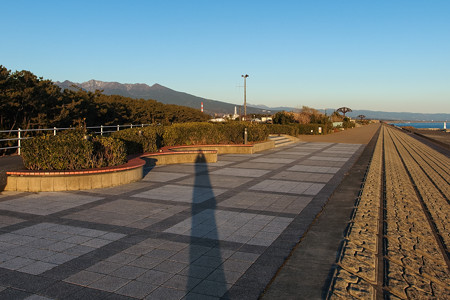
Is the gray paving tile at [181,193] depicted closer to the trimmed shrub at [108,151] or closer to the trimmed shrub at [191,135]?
the trimmed shrub at [108,151]

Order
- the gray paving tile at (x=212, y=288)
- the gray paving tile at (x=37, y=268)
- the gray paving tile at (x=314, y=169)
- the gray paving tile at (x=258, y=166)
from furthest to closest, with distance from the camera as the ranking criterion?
the gray paving tile at (x=258, y=166) < the gray paving tile at (x=314, y=169) < the gray paving tile at (x=37, y=268) < the gray paving tile at (x=212, y=288)

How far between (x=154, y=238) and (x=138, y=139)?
926 cm

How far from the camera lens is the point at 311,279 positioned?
13.8ft

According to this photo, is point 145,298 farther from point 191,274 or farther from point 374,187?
point 374,187

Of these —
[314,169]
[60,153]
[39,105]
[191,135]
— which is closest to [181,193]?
[60,153]

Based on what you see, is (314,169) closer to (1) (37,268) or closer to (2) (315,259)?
(2) (315,259)

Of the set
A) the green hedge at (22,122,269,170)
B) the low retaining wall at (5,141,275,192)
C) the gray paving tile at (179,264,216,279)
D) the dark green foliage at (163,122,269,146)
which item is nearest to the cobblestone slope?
the gray paving tile at (179,264,216,279)

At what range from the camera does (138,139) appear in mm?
14430

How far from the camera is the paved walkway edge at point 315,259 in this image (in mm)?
3917

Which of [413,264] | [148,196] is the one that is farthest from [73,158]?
[413,264]

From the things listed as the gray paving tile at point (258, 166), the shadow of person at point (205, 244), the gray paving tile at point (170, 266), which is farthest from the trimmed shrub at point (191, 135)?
the gray paving tile at point (170, 266)

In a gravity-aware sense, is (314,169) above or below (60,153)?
below

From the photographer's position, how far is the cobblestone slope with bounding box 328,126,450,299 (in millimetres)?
4035

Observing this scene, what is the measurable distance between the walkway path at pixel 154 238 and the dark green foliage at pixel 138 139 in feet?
13.2
